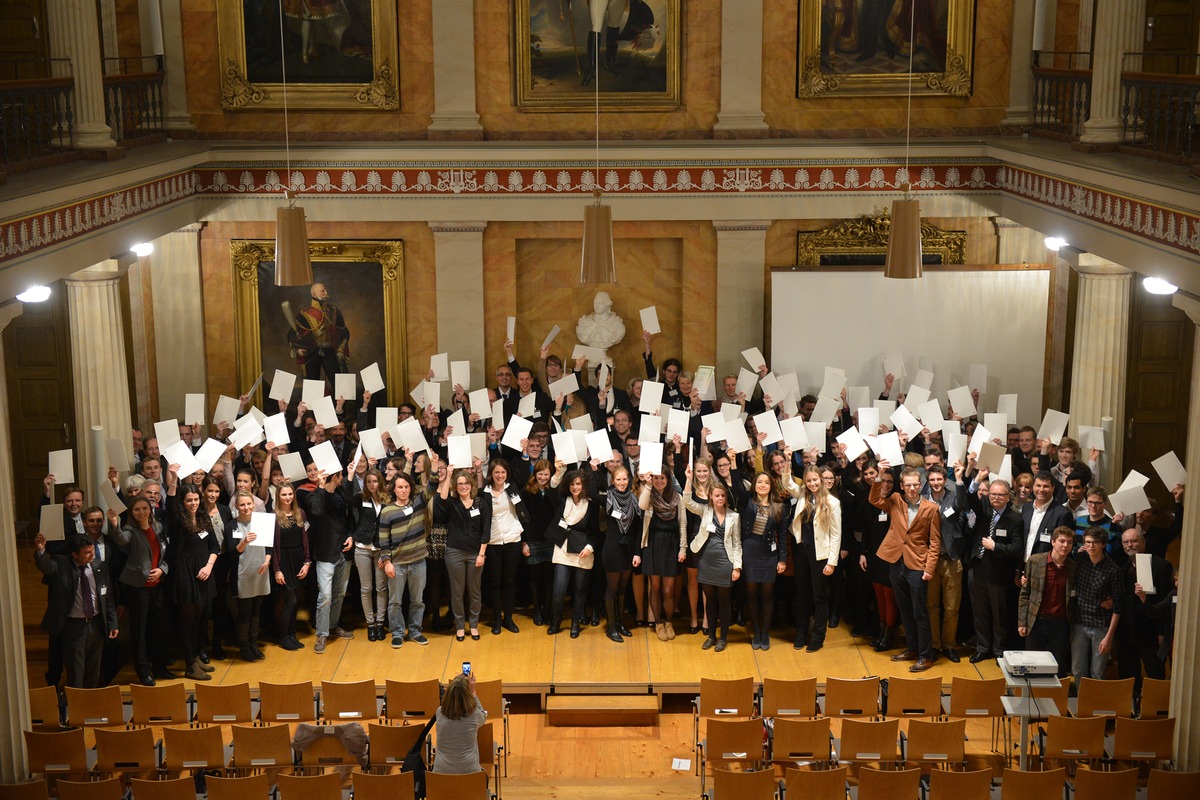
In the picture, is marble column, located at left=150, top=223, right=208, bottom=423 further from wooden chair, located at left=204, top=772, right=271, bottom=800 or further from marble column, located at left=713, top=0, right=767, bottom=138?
wooden chair, located at left=204, top=772, right=271, bottom=800

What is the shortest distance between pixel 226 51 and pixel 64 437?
15.9ft

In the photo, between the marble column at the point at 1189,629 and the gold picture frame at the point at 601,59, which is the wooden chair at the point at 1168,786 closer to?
the marble column at the point at 1189,629

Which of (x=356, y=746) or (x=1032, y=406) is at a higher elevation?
(x=1032, y=406)

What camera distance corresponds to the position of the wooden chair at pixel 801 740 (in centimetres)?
954

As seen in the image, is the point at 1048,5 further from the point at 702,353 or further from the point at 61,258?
the point at 61,258

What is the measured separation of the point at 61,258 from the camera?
35.8 feet

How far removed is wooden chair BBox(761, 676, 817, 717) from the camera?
1009 cm

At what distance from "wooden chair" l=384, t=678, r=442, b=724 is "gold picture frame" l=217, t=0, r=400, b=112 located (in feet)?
24.3

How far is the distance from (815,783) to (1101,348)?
6.51 m

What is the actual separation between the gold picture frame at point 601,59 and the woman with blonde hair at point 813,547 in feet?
17.2

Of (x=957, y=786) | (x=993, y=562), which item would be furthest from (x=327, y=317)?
(x=957, y=786)

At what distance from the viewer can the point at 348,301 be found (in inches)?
609

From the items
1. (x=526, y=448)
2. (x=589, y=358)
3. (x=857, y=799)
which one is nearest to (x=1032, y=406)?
(x=589, y=358)

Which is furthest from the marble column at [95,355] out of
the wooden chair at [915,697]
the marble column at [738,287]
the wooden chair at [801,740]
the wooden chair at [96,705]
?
the wooden chair at [915,697]
